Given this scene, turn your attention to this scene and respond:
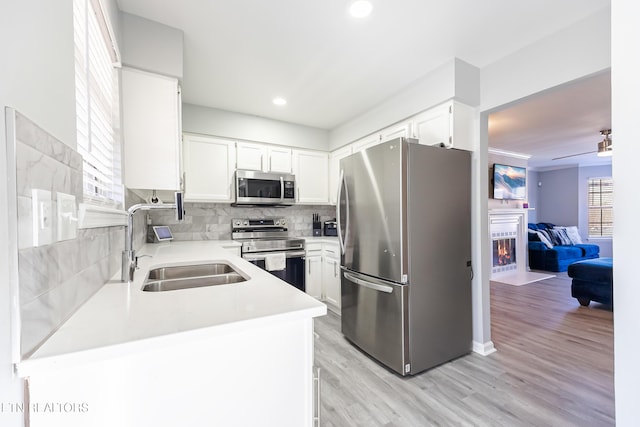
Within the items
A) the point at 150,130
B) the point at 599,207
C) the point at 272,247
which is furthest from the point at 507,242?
the point at 150,130

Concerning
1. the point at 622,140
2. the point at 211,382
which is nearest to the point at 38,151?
the point at 211,382

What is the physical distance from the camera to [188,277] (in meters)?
1.66

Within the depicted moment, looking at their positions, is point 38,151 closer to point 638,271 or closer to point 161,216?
point 638,271

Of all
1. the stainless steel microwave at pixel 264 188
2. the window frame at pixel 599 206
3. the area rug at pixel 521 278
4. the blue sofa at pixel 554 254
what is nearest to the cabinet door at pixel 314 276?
the stainless steel microwave at pixel 264 188

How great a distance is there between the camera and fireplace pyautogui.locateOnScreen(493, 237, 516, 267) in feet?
17.1

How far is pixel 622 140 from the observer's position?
89 cm

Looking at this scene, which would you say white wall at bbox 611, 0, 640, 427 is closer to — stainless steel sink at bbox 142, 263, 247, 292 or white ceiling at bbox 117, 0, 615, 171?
white ceiling at bbox 117, 0, 615, 171

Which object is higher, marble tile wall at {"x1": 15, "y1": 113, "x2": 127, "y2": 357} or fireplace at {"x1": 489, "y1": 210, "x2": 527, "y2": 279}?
marble tile wall at {"x1": 15, "y1": 113, "x2": 127, "y2": 357}

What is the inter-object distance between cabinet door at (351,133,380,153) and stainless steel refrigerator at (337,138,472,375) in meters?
0.87

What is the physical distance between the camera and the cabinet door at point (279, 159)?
3570mm

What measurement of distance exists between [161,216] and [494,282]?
552 centimetres

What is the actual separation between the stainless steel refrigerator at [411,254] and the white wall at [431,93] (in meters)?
0.53

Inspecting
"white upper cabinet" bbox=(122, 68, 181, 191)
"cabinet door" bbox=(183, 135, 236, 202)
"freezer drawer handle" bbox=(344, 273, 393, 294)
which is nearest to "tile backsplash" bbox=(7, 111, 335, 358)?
"white upper cabinet" bbox=(122, 68, 181, 191)

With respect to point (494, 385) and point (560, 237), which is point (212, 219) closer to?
point (494, 385)
